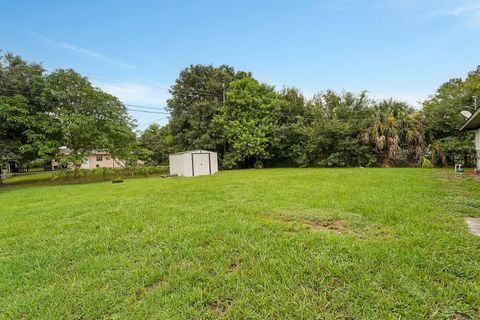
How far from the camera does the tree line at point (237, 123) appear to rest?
1116 cm

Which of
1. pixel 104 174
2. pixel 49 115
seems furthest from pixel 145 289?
pixel 104 174

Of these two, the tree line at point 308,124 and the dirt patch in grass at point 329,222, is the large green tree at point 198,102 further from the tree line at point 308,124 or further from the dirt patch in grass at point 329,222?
the dirt patch in grass at point 329,222

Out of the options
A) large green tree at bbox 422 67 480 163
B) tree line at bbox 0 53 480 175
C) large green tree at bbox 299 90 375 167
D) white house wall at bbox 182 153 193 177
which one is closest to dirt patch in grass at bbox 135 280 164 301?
white house wall at bbox 182 153 193 177

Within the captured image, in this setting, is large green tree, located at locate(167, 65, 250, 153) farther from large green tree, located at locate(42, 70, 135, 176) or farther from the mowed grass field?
the mowed grass field

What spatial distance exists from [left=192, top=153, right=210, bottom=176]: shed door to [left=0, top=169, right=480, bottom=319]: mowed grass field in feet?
30.4

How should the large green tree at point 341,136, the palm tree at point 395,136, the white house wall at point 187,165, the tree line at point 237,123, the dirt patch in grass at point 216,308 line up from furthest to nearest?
1. the large green tree at point 341,136
2. the palm tree at point 395,136
3. the white house wall at point 187,165
4. the tree line at point 237,123
5. the dirt patch in grass at point 216,308

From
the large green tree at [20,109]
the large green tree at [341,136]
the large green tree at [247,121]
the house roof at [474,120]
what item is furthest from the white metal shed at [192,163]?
the house roof at [474,120]

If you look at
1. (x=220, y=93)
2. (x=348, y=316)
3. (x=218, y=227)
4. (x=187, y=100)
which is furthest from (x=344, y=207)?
(x=187, y=100)

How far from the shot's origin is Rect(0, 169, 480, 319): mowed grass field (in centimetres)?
163

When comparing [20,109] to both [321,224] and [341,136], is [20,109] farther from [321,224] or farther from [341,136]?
[341,136]

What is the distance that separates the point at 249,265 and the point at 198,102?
1667cm

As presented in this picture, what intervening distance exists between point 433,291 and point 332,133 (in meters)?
14.4

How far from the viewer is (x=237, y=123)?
16062 millimetres

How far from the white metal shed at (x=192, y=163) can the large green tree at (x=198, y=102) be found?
3213 millimetres
